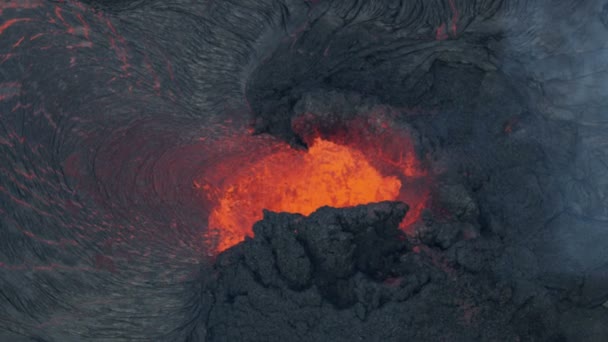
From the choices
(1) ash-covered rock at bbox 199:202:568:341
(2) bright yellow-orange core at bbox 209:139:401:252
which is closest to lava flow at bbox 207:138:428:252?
(2) bright yellow-orange core at bbox 209:139:401:252

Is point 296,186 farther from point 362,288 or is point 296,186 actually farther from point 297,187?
point 362,288

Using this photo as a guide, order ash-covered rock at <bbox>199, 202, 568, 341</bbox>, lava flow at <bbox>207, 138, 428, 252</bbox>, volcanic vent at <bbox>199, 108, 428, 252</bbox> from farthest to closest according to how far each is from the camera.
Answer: lava flow at <bbox>207, 138, 428, 252</bbox>
volcanic vent at <bbox>199, 108, 428, 252</bbox>
ash-covered rock at <bbox>199, 202, 568, 341</bbox>

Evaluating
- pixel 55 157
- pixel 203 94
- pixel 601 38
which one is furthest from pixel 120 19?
pixel 601 38

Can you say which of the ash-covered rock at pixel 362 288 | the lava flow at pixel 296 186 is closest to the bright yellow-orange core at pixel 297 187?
the lava flow at pixel 296 186

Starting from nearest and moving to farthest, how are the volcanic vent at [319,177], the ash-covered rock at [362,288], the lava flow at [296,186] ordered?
the ash-covered rock at [362,288] < the volcanic vent at [319,177] < the lava flow at [296,186]

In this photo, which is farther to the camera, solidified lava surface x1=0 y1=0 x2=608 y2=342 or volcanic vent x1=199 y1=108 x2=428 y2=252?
volcanic vent x1=199 y1=108 x2=428 y2=252

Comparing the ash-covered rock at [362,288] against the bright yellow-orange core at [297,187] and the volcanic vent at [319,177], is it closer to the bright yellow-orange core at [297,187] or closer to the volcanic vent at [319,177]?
the volcanic vent at [319,177]

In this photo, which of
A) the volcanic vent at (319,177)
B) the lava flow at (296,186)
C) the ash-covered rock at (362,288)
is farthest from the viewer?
the lava flow at (296,186)

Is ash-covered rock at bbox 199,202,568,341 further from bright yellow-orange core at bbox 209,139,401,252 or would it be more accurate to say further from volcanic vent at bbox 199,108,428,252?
bright yellow-orange core at bbox 209,139,401,252

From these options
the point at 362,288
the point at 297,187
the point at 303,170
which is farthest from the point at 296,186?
the point at 362,288
